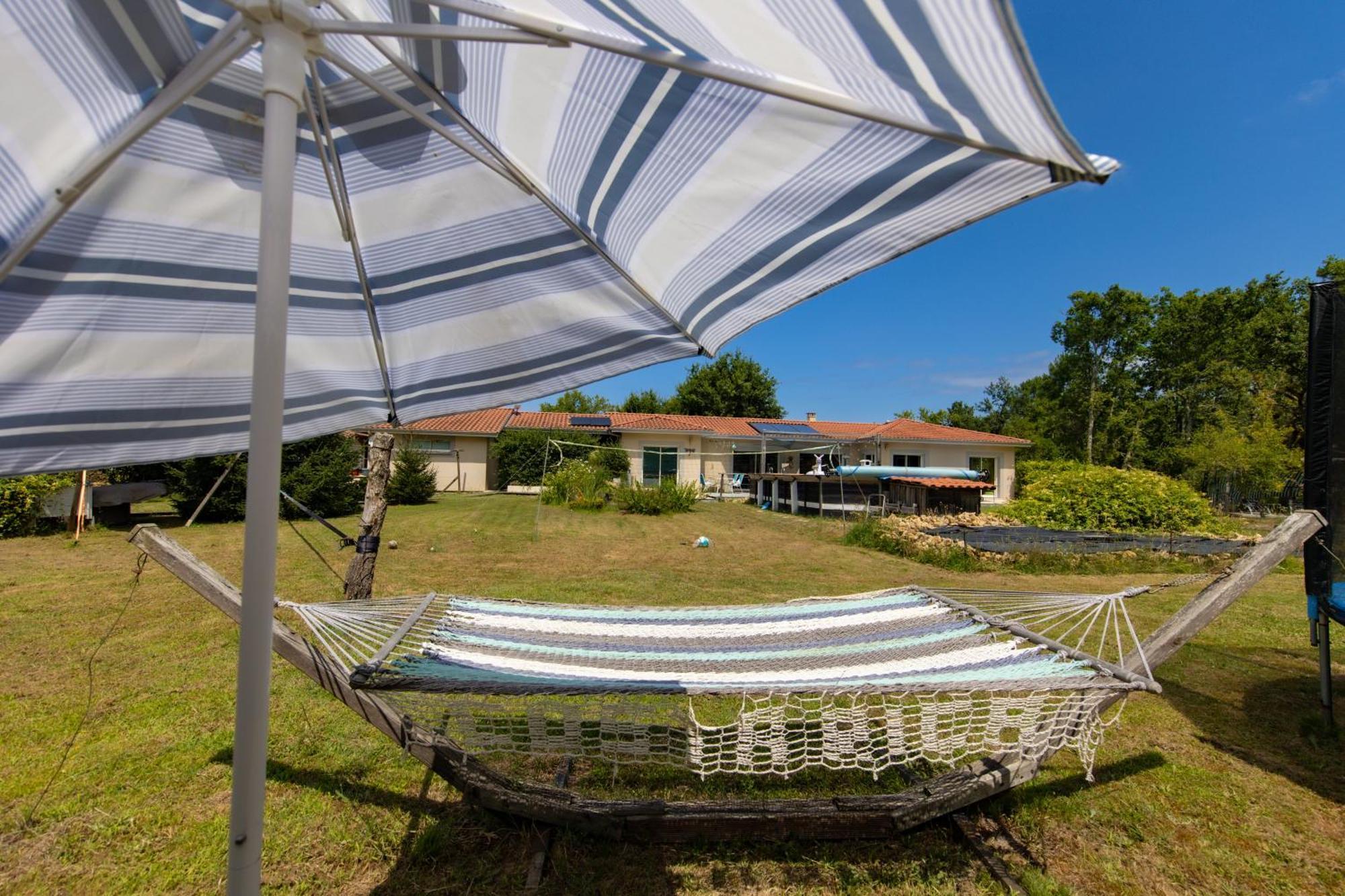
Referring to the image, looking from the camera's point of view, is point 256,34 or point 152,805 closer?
point 256,34

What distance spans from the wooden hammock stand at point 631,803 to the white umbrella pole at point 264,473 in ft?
4.57

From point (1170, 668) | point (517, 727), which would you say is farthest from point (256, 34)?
point (1170, 668)

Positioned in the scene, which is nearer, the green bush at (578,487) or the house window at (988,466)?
the green bush at (578,487)

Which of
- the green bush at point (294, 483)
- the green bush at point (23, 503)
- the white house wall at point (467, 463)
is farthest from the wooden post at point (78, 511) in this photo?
the white house wall at point (467, 463)

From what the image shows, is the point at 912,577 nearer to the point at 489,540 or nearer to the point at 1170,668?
the point at 1170,668

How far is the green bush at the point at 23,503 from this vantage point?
9.66 metres

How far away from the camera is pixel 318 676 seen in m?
2.34

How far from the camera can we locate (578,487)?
16656 millimetres

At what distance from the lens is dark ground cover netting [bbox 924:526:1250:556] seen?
9.36 metres

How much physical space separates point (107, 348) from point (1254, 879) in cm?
464

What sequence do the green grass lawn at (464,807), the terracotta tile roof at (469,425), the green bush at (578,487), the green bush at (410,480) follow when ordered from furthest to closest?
the terracotta tile roof at (469,425)
the green bush at (410,480)
the green bush at (578,487)
the green grass lawn at (464,807)

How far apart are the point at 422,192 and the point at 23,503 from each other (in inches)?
488

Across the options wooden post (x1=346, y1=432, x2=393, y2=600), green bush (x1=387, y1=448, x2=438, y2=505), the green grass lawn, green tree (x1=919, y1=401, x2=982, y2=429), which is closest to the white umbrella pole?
the green grass lawn

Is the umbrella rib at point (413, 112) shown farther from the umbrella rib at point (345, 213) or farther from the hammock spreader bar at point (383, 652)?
the hammock spreader bar at point (383, 652)
